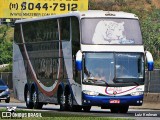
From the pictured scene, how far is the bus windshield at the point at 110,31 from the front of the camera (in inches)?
1256

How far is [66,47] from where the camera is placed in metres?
33.3

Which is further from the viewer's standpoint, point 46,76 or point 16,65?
point 16,65

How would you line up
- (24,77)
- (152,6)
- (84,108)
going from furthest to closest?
(152,6), (24,77), (84,108)

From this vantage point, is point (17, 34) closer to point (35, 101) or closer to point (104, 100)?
point (35, 101)

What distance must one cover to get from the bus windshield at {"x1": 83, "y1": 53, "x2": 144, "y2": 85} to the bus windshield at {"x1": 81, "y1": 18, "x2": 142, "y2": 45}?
24.6 inches

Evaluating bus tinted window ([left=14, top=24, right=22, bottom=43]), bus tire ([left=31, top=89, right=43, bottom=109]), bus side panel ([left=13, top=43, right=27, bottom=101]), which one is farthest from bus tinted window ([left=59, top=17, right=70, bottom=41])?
bus tinted window ([left=14, top=24, right=22, bottom=43])

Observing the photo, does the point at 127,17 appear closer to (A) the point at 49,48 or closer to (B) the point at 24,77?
(A) the point at 49,48

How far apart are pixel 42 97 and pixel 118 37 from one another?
19.4 feet

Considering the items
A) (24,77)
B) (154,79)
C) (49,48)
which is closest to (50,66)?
(49,48)

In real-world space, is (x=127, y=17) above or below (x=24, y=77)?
above

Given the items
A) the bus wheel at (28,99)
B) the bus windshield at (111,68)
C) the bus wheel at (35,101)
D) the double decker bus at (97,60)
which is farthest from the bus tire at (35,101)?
the bus windshield at (111,68)

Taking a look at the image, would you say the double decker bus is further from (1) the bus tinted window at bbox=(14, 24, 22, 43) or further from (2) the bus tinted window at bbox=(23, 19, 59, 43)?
(1) the bus tinted window at bbox=(14, 24, 22, 43)

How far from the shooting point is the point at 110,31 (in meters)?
32.2

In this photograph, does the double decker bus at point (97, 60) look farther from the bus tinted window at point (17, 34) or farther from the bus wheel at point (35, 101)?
the bus tinted window at point (17, 34)
